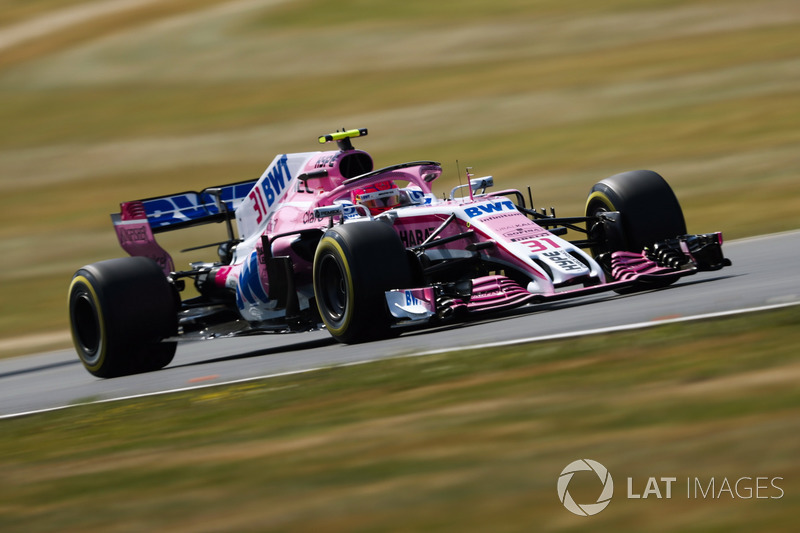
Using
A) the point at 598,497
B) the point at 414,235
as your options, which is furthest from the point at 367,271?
the point at 598,497

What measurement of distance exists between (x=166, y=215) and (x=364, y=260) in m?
4.54

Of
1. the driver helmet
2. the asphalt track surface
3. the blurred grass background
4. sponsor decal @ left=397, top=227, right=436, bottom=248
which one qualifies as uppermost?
the blurred grass background

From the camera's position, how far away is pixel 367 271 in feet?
33.4

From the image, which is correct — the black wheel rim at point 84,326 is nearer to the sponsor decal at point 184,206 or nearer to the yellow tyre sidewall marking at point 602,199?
the sponsor decal at point 184,206

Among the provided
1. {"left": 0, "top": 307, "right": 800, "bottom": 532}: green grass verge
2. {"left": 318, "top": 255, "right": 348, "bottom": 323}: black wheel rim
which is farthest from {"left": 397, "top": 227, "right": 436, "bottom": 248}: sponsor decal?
{"left": 0, "top": 307, "right": 800, "bottom": 532}: green grass verge

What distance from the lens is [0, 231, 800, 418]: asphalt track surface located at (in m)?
9.03

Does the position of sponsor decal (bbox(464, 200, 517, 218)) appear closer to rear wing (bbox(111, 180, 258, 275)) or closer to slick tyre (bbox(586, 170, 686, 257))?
slick tyre (bbox(586, 170, 686, 257))

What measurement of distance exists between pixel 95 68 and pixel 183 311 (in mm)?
26919

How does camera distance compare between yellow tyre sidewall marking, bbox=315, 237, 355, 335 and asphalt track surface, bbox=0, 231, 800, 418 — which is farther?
yellow tyre sidewall marking, bbox=315, 237, 355, 335

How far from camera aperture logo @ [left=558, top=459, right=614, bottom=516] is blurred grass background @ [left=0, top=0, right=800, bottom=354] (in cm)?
1254

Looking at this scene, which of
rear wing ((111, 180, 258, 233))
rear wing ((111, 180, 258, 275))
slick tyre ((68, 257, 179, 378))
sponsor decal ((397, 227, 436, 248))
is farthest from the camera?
rear wing ((111, 180, 258, 233))

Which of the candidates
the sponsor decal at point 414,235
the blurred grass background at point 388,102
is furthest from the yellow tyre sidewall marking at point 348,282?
the blurred grass background at point 388,102

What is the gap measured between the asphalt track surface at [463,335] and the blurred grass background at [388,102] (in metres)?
5.17

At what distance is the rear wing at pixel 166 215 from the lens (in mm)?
13672
